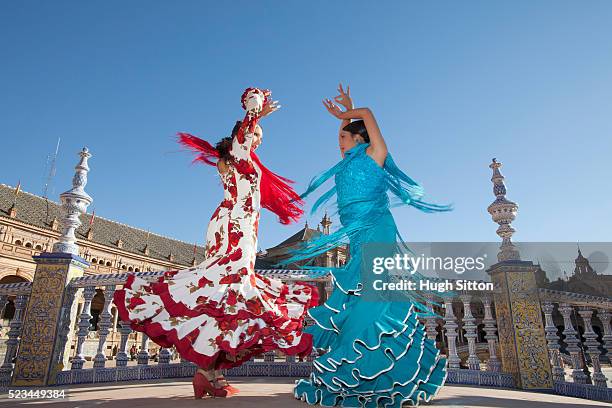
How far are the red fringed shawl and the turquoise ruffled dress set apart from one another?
91 centimetres

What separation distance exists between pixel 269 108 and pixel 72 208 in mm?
2921

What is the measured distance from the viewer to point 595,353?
3789 mm

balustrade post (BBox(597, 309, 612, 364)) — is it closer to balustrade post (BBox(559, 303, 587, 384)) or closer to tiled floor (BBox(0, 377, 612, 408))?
balustrade post (BBox(559, 303, 587, 384))

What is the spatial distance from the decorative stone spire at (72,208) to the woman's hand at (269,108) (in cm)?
275

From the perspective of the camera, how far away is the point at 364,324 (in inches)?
98.9

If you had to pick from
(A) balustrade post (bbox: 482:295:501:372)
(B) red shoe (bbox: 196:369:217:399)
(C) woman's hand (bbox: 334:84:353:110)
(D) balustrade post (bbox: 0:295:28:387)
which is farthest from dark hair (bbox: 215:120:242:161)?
(A) balustrade post (bbox: 482:295:501:372)

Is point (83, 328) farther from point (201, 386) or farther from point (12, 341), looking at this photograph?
point (201, 386)

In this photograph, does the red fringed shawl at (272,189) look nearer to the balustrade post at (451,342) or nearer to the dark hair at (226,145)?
the dark hair at (226,145)

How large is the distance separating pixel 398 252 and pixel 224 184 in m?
1.97

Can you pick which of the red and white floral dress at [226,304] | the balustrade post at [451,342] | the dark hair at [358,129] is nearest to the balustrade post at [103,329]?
the red and white floral dress at [226,304]

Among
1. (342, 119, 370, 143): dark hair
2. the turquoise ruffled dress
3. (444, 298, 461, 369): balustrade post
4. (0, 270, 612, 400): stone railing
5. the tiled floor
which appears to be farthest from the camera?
(444, 298, 461, 369): balustrade post

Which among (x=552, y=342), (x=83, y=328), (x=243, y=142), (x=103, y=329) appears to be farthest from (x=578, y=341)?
(x=83, y=328)

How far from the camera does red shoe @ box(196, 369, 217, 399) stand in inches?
109

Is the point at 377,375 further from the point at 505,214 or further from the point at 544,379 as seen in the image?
the point at 505,214
